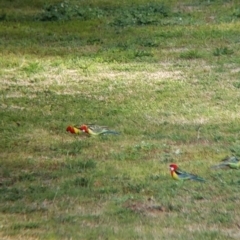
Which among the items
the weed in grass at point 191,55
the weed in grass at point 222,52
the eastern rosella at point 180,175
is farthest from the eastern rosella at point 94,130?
the weed in grass at point 222,52

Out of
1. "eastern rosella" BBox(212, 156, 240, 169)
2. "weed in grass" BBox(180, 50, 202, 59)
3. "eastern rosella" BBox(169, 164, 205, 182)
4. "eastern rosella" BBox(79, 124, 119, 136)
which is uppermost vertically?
"eastern rosella" BBox(169, 164, 205, 182)

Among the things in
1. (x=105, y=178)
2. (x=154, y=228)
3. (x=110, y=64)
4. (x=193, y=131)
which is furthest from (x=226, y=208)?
(x=110, y=64)

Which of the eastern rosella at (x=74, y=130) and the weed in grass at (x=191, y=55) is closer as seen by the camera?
the eastern rosella at (x=74, y=130)

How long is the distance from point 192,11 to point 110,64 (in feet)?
18.2

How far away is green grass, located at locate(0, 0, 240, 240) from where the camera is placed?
6.48 metres

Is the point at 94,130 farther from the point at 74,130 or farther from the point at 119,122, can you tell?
the point at 119,122

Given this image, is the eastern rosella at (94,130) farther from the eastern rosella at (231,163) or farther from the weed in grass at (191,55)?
the weed in grass at (191,55)

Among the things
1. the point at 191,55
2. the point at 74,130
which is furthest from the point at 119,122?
the point at 191,55

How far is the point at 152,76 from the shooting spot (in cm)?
1212

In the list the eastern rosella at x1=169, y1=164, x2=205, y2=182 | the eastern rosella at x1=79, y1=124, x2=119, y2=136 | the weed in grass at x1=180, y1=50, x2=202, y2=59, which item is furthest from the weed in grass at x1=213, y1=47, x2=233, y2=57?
the eastern rosella at x1=169, y1=164, x2=205, y2=182

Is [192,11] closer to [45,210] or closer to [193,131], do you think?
[193,131]

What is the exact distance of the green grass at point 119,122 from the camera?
6484mm

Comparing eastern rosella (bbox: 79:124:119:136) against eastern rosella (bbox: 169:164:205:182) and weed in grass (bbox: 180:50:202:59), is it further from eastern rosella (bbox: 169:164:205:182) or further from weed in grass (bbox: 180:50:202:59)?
weed in grass (bbox: 180:50:202:59)

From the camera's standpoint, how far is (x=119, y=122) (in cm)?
953
